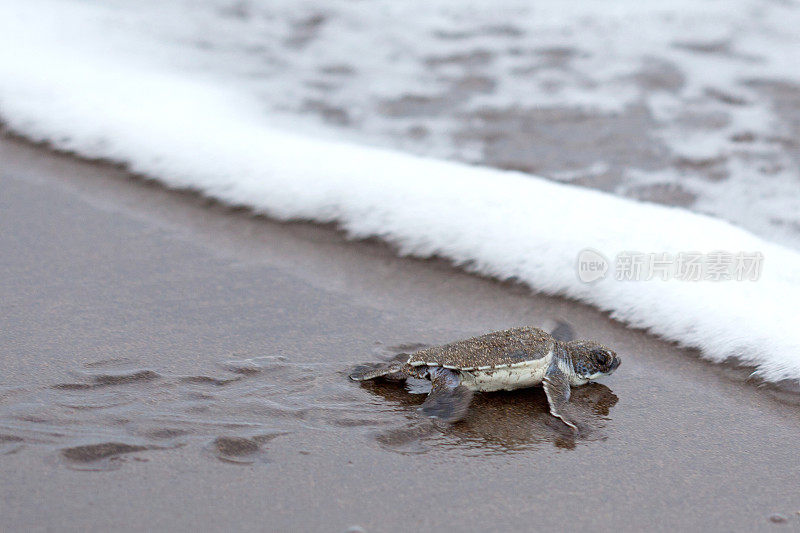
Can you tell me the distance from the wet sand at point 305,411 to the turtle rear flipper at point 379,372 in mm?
39

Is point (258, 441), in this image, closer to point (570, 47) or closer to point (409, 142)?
point (409, 142)

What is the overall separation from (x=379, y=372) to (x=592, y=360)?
0.68 meters

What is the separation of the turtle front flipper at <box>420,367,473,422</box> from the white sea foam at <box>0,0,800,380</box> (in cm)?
Result: 96

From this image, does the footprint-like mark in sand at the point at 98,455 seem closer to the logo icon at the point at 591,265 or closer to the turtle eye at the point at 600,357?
the turtle eye at the point at 600,357

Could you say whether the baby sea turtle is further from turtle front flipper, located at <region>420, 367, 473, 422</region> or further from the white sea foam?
the white sea foam

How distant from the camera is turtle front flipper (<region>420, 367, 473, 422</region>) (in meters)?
2.40

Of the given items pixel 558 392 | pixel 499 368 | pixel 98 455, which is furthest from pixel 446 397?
pixel 98 455

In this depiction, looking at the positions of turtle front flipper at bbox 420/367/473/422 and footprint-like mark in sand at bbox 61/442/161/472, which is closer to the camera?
footprint-like mark in sand at bbox 61/442/161/472

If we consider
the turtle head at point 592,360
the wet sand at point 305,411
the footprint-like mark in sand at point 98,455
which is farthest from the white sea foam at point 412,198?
the footprint-like mark in sand at point 98,455

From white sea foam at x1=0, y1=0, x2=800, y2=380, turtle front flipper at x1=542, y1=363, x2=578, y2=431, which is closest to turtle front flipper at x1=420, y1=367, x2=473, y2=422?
turtle front flipper at x1=542, y1=363, x2=578, y2=431

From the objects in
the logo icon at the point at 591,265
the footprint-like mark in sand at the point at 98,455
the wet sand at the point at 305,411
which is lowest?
the footprint-like mark in sand at the point at 98,455

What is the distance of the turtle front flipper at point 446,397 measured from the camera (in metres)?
2.40

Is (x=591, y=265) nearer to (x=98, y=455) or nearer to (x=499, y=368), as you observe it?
(x=499, y=368)

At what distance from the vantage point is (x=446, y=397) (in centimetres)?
245
